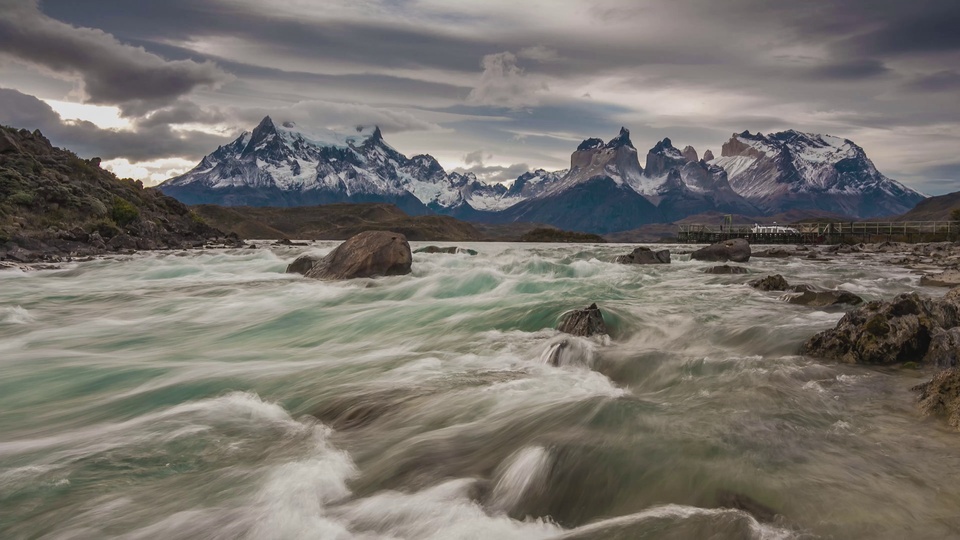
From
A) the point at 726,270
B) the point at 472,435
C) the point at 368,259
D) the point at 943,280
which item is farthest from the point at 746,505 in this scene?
the point at 726,270

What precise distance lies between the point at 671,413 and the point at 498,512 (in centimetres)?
349

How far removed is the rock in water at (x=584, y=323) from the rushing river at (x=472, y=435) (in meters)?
0.43

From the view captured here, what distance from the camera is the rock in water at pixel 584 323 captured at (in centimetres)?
1258

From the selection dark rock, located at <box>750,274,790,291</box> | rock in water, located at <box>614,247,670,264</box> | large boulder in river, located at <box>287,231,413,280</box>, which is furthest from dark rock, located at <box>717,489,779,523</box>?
rock in water, located at <box>614,247,670,264</box>

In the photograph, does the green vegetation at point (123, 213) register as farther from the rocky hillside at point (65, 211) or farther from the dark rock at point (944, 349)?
the dark rock at point (944, 349)

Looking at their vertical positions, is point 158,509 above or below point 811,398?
below

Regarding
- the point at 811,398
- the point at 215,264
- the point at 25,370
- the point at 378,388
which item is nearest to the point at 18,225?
the point at 215,264

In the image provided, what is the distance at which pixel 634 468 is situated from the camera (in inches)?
243

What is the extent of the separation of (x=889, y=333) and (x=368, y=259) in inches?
845

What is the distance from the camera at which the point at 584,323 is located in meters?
12.8

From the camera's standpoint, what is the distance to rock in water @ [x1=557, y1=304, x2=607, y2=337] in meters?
12.6

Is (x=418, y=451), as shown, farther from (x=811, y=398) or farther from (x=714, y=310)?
(x=714, y=310)

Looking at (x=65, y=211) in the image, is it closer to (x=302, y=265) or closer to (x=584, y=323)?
(x=302, y=265)

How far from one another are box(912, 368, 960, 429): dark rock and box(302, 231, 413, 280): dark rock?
2247 cm
